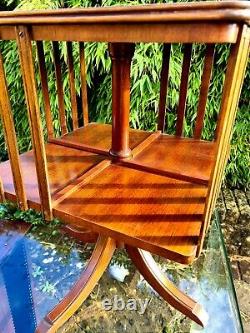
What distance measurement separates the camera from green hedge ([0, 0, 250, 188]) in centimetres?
179

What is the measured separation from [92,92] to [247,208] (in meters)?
1.29

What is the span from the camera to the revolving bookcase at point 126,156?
0.53 m

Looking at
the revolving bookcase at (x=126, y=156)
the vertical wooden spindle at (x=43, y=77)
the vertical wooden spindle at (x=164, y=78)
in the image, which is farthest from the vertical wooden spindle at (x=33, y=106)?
the vertical wooden spindle at (x=164, y=78)

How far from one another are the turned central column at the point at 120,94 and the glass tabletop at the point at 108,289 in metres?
0.60

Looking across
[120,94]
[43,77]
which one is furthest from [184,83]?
[43,77]

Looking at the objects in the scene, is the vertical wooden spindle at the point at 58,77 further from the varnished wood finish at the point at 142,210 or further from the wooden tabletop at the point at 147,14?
the wooden tabletop at the point at 147,14

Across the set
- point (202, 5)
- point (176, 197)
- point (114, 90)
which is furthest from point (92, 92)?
point (202, 5)

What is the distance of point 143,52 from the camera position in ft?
5.80

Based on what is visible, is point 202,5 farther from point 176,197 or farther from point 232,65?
point 176,197

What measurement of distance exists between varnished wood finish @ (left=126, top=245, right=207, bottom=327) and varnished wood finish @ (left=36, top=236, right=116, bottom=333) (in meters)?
0.12

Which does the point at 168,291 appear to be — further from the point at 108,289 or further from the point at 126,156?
the point at 126,156

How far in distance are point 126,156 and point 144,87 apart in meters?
0.94

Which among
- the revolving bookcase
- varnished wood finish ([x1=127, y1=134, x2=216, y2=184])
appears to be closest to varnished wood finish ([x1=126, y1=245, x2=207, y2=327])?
the revolving bookcase

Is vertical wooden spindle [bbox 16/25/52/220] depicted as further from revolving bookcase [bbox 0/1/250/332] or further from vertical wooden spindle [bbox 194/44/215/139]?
vertical wooden spindle [bbox 194/44/215/139]
